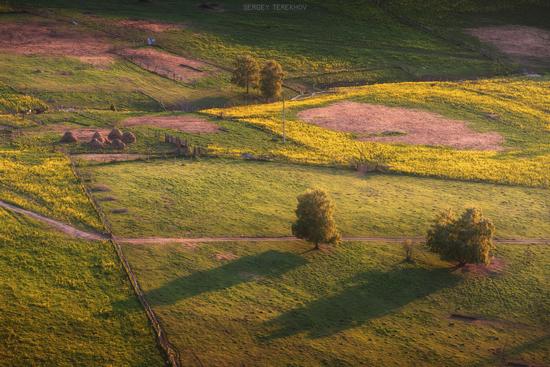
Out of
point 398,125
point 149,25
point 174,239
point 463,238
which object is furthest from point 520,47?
point 174,239

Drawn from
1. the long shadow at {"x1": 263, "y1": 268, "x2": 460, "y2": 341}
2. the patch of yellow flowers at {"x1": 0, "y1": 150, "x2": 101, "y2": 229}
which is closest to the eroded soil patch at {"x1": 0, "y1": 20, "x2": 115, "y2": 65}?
the patch of yellow flowers at {"x1": 0, "y1": 150, "x2": 101, "y2": 229}

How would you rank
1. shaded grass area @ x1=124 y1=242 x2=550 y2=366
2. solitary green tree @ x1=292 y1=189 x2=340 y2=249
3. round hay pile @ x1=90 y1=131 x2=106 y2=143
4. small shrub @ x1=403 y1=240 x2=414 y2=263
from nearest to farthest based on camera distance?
shaded grass area @ x1=124 y1=242 x2=550 y2=366
solitary green tree @ x1=292 y1=189 x2=340 y2=249
small shrub @ x1=403 y1=240 x2=414 y2=263
round hay pile @ x1=90 y1=131 x2=106 y2=143

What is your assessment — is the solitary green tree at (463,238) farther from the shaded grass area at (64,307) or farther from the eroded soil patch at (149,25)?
the eroded soil patch at (149,25)

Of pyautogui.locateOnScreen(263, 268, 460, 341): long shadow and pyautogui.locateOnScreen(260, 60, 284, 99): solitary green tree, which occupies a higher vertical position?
pyautogui.locateOnScreen(260, 60, 284, 99): solitary green tree

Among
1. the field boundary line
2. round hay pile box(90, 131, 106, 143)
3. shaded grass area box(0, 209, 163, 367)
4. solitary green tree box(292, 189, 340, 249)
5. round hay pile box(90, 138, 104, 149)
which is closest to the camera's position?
shaded grass area box(0, 209, 163, 367)

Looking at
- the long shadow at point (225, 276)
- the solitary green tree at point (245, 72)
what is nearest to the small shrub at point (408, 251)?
the long shadow at point (225, 276)

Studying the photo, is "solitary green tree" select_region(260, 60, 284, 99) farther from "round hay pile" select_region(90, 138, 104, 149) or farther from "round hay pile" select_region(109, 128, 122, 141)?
"round hay pile" select_region(90, 138, 104, 149)
